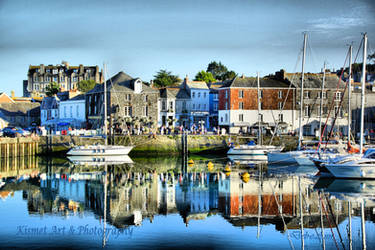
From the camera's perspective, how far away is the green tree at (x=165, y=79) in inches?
4360

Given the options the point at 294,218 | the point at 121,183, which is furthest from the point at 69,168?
the point at 294,218

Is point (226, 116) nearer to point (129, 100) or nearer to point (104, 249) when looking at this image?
point (129, 100)

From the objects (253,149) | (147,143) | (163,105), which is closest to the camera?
(253,149)

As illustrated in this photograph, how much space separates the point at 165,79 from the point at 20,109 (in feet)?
106

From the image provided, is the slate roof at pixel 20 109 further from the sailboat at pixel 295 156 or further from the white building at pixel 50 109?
the sailboat at pixel 295 156

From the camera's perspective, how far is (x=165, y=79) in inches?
4382

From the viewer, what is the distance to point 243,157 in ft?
188

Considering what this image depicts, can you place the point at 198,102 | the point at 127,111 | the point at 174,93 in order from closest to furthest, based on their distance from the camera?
the point at 127,111 → the point at 174,93 → the point at 198,102

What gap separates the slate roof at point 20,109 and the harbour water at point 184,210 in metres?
52.7

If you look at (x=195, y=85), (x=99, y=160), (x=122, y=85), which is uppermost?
(x=195, y=85)

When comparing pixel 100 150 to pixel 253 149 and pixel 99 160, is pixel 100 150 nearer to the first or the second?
pixel 99 160

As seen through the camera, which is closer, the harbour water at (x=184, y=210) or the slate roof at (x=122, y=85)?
the harbour water at (x=184, y=210)

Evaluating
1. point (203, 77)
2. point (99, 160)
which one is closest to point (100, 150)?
point (99, 160)

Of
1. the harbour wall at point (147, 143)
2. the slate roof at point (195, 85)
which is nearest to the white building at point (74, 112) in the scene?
the harbour wall at point (147, 143)
